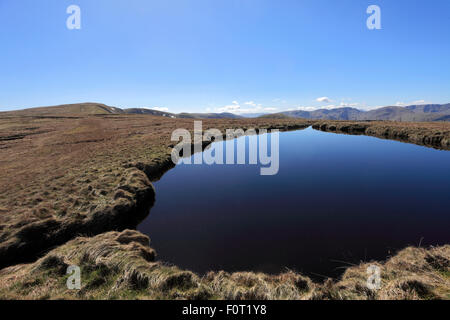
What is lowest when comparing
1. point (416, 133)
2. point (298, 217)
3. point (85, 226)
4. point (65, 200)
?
point (298, 217)

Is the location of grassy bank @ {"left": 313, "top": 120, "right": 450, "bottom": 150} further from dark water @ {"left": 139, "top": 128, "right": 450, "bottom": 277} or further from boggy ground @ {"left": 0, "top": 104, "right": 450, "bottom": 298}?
boggy ground @ {"left": 0, "top": 104, "right": 450, "bottom": 298}

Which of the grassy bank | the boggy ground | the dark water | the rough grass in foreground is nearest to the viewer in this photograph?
the rough grass in foreground

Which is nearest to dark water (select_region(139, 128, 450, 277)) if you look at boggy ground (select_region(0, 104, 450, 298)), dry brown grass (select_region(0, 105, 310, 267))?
boggy ground (select_region(0, 104, 450, 298))

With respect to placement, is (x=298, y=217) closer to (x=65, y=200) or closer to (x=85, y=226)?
(x=85, y=226)

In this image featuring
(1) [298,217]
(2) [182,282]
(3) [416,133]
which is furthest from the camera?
(3) [416,133]

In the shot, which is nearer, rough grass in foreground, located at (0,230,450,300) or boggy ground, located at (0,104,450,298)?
rough grass in foreground, located at (0,230,450,300)

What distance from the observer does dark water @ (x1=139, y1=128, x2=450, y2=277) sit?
977 cm

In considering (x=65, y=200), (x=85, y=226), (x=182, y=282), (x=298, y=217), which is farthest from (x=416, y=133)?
(x=65, y=200)

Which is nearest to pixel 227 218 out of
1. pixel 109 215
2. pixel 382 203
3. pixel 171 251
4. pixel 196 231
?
pixel 196 231

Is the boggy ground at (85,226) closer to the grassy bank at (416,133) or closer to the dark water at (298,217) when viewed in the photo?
the dark water at (298,217)

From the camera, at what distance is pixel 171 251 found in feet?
34.7

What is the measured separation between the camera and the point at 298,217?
13.0 metres
